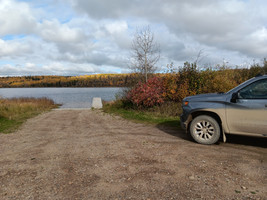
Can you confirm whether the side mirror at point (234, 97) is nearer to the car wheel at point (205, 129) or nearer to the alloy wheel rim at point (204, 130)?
the car wheel at point (205, 129)

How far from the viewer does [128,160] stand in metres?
4.45

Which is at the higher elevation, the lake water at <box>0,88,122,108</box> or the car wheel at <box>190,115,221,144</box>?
the car wheel at <box>190,115,221,144</box>

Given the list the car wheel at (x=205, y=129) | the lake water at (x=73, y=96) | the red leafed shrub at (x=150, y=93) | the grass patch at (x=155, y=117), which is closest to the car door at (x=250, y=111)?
the car wheel at (x=205, y=129)

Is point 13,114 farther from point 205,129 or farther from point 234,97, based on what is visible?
point 234,97

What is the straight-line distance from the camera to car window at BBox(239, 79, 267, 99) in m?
4.83

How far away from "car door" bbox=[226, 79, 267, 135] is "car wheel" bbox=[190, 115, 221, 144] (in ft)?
1.17

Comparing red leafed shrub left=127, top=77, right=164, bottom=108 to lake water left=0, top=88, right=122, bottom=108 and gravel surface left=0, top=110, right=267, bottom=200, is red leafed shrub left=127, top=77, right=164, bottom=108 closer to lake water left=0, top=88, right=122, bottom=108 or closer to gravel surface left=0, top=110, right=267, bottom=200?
lake water left=0, top=88, right=122, bottom=108

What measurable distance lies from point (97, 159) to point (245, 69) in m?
14.5

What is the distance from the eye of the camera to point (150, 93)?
1254cm

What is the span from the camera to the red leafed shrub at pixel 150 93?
12523mm

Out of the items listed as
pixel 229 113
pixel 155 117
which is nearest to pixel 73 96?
pixel 155 117

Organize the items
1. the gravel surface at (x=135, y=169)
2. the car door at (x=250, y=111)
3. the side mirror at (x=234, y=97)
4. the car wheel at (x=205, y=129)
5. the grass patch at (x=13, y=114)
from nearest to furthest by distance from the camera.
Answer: the gravel surface at (x=135, y=169), the car door at (x=250, y=111), the side mirror at (x=234, y=97), the car wheel at (x=205, y=129), the grass patch at (x=13, y=114)

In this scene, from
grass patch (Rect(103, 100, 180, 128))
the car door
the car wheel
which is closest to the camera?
the car door

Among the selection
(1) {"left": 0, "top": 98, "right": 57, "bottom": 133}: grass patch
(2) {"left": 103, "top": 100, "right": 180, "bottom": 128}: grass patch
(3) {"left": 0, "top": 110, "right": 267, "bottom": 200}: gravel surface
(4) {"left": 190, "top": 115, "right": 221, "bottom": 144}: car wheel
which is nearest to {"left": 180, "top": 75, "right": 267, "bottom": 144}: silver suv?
(4) {"left": 190, "top": 115, "right": 221, "bottom": 144}: car wheel
